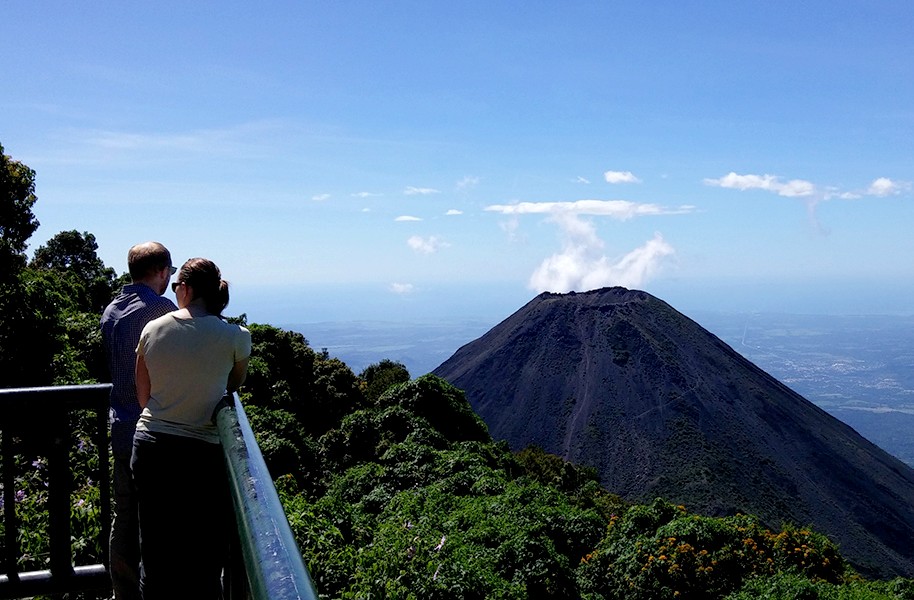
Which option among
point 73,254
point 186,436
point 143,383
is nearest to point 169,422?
point 186,436

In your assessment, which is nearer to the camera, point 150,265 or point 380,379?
point 150,265

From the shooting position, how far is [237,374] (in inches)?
102

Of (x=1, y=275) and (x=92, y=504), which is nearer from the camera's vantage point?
(x=92, y=504)

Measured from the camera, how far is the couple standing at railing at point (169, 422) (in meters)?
2.03

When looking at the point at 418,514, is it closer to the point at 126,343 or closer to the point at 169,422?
the point at 126,343

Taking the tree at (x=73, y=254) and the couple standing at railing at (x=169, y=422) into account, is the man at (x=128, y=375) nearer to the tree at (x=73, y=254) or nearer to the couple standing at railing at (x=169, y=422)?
the couple standing at railing at (x=169, y=422)

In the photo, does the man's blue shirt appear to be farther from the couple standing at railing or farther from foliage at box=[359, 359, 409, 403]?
foliage at box=[359, 359, 409, 403]

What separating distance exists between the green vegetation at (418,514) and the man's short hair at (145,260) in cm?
62

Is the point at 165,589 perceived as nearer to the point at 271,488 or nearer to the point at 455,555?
the point at 271,488

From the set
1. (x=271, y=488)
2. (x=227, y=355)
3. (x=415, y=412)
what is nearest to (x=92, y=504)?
(x=227, y=355)

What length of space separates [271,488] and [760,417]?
81.2 metres

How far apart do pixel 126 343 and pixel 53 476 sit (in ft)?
1.98

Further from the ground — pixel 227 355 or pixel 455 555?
pixel 227 355

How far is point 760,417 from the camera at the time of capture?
74625mm
